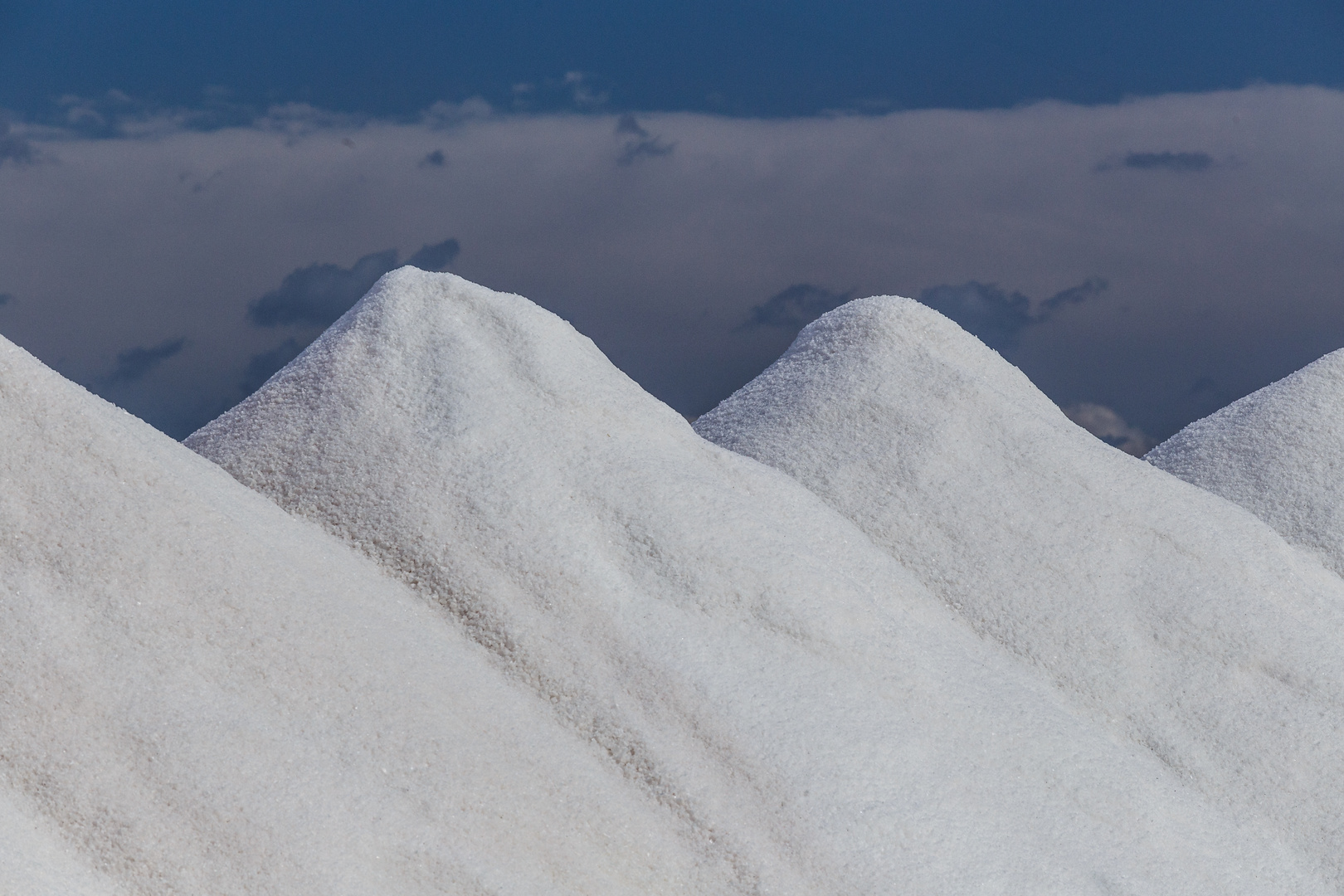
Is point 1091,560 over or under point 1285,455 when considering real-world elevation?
under

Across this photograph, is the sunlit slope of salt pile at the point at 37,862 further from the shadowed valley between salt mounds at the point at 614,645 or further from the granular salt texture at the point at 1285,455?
the granular salt texture at the point at 1285,455

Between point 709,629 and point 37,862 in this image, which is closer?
point 37,862

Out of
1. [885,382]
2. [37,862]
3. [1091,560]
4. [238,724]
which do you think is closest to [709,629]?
[238,724]

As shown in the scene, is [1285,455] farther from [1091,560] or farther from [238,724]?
[238,724]

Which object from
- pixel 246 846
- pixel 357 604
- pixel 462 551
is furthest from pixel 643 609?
pixel 246 846

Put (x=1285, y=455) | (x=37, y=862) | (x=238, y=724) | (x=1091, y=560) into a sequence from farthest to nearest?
(x=1285, y=455), (x=1091, y=560), (x=238, y=724), (x=37, y=862)

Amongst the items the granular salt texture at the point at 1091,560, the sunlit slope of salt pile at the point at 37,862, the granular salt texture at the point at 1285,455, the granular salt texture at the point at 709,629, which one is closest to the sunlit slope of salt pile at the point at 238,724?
the sunlit slope of salt pile at the point at 37,862

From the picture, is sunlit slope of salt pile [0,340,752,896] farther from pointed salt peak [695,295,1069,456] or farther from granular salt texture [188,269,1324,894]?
pointed salt peak [695,295,1069,456]
